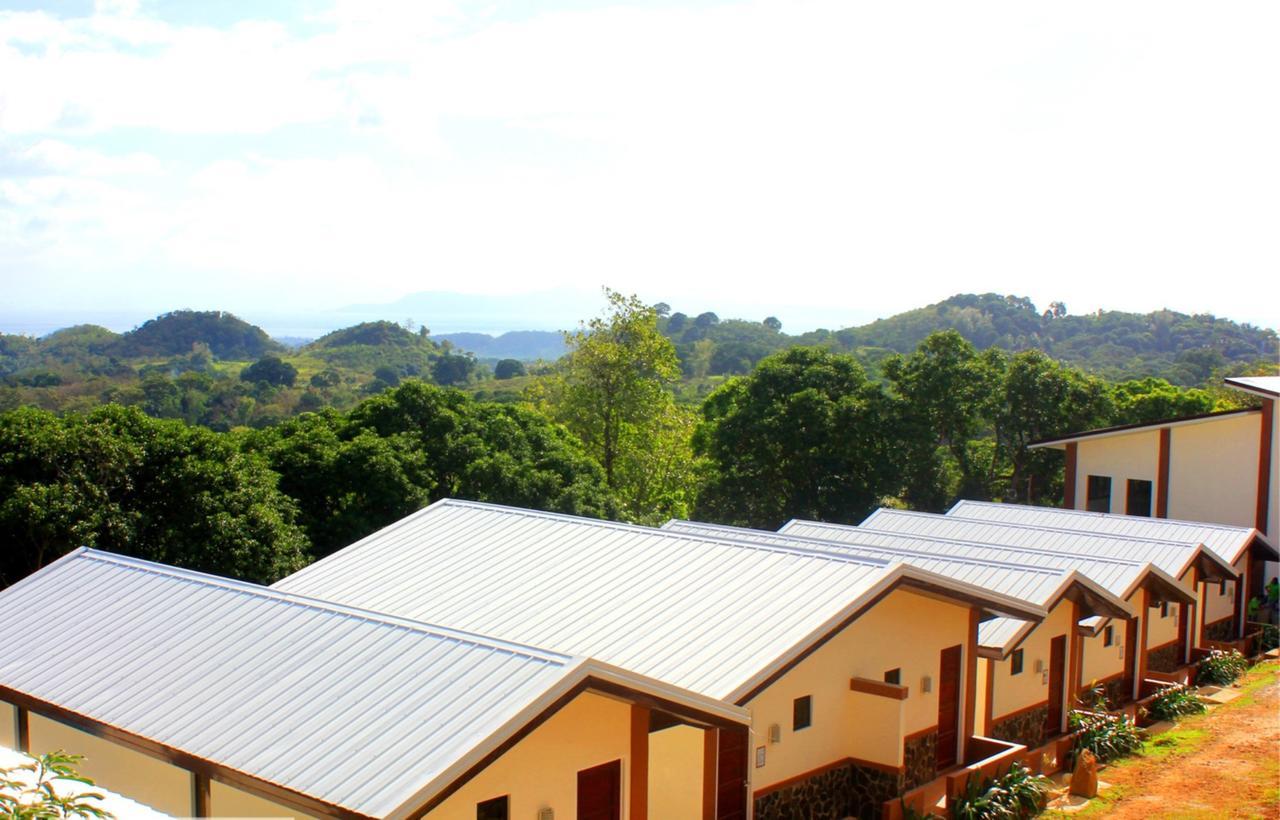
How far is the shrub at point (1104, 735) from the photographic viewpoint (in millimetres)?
18625

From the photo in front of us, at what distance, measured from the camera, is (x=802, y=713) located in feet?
44.6

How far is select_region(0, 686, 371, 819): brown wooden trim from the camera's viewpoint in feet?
27.3

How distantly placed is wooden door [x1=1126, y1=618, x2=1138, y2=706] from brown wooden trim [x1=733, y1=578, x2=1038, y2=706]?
8.04 meters

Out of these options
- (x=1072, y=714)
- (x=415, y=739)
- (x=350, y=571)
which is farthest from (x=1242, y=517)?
(x=415, y=739)

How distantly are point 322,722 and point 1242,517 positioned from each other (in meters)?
30.4

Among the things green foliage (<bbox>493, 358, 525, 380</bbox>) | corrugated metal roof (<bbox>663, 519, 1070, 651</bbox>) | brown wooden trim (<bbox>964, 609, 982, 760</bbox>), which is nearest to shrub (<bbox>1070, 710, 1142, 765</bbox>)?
corrugated metal roof (<bbox>663, 519, 1070, 651</bbox>)

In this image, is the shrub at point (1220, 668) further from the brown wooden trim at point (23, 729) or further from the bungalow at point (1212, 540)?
the brown wooden trim at point (23, 729)

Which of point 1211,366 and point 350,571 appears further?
point 1211,366

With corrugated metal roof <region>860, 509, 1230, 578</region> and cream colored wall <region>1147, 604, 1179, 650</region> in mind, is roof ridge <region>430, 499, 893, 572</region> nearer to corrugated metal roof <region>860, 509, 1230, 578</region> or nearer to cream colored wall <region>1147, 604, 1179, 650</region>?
corrugated metal roof <region>860, 509, 1230, 578</region>

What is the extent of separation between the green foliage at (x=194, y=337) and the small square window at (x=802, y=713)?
12062 centimetres

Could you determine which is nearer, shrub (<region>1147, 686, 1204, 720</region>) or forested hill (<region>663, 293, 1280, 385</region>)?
shrub (<region>1147, 686, 1204, 720</region>)

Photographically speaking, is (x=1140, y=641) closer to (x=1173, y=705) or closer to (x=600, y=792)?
(x=1173, y=705)

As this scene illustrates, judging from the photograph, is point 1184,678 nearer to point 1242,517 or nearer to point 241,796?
point 1242,517

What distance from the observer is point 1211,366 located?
88438 millimetres
